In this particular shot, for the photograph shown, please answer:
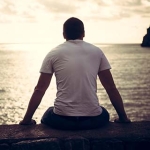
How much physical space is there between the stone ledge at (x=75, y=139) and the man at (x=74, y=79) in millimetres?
142

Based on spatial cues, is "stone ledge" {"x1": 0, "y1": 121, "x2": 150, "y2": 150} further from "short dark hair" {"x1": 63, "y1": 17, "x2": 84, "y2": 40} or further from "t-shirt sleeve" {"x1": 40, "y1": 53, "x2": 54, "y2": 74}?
"short dark hair" {"x1": 63, "y1": 17, "x2": 84, "y2": 40}

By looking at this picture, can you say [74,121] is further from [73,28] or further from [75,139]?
[73,28]

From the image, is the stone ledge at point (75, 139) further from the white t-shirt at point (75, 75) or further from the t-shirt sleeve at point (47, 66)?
the t-shirt sleeve at point (47, 66)

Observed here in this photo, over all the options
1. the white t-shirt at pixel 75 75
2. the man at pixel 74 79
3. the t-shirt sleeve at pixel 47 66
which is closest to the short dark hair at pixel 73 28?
the man at pixel 74 79

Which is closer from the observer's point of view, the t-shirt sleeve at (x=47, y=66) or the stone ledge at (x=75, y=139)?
the stone ledge at (x=75, y=139)

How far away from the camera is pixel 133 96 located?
35.2 meters

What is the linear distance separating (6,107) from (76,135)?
28.2 meters

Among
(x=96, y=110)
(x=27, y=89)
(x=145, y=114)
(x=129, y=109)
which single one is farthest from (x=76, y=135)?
(x=27, y=89)

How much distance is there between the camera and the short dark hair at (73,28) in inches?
124

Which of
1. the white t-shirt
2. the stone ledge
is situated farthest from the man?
the stone ledge

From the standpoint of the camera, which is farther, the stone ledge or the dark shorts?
the dark shorts

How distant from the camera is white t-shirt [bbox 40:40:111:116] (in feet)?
10.2

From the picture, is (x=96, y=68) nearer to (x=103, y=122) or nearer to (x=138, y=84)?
(x=103, y=122)

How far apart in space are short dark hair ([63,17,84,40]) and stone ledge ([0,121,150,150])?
3.40ft
